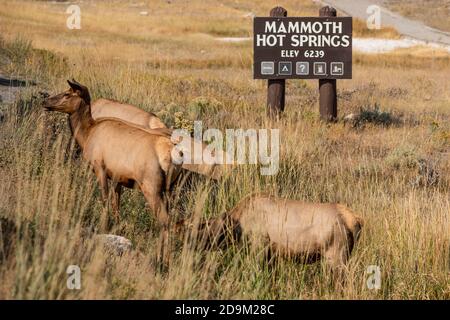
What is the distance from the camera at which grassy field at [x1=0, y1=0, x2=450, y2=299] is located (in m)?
5.78

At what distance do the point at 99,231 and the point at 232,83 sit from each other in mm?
15170

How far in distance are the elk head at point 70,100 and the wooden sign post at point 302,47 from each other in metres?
6.72

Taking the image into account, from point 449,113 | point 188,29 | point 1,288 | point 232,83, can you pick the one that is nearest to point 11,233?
point 1,288

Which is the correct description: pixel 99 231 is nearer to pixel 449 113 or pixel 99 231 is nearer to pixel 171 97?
pixel 171 97

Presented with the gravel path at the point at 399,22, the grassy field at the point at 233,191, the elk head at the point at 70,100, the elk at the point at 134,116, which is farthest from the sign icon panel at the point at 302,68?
the gravel path at the point at 399,22

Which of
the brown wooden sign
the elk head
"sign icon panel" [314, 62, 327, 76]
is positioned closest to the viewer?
the elk head

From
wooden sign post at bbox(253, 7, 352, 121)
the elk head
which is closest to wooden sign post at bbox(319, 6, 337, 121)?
wooden sign post at bbox(253, 7, 352, 121)

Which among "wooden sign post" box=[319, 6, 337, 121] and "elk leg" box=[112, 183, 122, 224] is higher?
"wooden sign post" box=[319, 6, 337, 121]

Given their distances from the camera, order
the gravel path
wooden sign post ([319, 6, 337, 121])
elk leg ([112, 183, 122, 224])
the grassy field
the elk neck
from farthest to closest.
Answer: the gravel path
wooden sign post ([319, 6, 337, 121])
the elk neck
elk leg ([112, 183, 122, 224])
the grassy field

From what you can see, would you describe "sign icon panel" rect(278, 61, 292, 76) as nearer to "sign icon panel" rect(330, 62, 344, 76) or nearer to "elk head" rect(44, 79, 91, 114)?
"sign icon panel" rect(330, 62, 344, 76)

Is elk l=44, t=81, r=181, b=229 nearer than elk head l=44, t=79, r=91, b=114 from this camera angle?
Yes

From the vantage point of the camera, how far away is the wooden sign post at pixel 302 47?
15172 mm

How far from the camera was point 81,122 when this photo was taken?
8.48 m

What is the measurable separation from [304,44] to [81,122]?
24.2 ft
